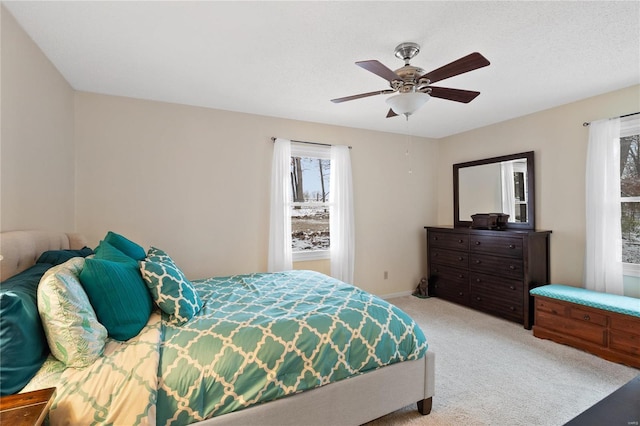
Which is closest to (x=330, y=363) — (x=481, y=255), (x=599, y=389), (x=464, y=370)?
(x=464, y=370)

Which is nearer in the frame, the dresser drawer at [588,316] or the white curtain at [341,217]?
the dresser drawer at [588,316]

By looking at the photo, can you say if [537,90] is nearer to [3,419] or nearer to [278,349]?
[278,349]

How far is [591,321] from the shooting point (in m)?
2.73

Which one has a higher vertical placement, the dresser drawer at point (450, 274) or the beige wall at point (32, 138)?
the beige wall at point (32, 138)

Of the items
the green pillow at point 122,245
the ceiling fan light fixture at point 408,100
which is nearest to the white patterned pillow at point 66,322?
the green pillow at point 122,245

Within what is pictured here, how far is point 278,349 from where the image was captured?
1600mm

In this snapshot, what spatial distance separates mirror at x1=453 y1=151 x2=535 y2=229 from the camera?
3779mm

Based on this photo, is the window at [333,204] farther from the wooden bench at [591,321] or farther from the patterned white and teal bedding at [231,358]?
the wooden bench at [591,321]

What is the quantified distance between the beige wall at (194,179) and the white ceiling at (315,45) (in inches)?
11.5

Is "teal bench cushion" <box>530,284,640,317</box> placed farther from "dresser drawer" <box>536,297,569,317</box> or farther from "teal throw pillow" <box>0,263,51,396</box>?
"teal throw pillow" <box>0,263,51,396</box>

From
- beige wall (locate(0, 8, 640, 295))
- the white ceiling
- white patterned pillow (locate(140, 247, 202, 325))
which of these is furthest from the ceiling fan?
beige wall (locate(0, 8, 640, 295))

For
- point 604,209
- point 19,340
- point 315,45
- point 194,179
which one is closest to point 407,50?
point 315,45

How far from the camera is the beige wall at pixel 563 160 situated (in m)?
3.17

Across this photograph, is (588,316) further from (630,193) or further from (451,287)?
(451,287)
